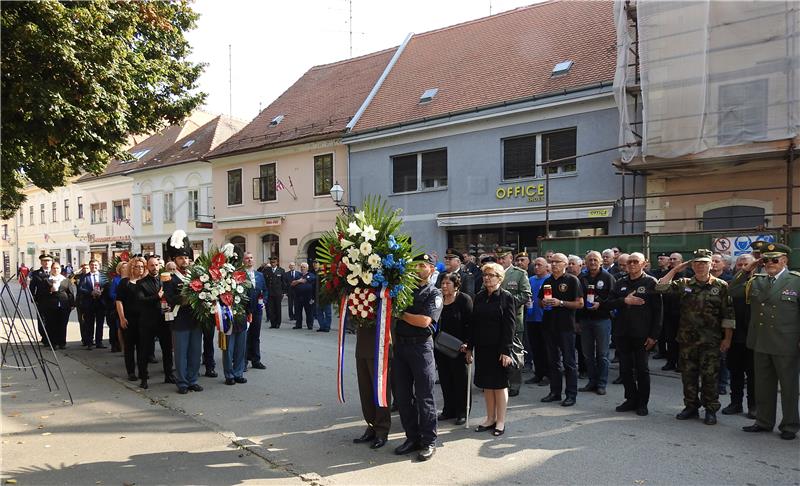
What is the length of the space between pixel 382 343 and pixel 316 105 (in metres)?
22.3

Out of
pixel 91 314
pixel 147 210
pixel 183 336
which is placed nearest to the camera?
pixel 183 336

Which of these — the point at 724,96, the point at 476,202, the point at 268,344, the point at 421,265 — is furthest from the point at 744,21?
the point at 268,344

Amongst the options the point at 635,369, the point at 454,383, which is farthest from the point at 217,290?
the point at 635,369

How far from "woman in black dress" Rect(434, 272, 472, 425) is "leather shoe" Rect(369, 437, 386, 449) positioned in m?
1.06

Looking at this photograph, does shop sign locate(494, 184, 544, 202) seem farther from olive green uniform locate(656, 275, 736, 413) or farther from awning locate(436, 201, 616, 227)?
olive green uniform locate(656, 275, 736, 413)

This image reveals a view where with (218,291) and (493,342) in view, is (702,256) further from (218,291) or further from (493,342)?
(218,291)

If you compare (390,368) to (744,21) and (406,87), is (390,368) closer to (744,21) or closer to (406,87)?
(744,21)

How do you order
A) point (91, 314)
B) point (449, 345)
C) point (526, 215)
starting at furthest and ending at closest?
point (526, 215) < point (91, 314) < point (449, 345)

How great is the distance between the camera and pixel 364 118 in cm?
2322

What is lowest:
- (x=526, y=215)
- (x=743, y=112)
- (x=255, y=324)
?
(x=255, y=324)

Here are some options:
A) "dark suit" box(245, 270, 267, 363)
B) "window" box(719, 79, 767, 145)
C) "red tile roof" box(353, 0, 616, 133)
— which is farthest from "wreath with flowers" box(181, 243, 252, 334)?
"red tile roof" box(353, 0, 616, 133)

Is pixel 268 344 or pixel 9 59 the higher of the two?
pixel 9 59

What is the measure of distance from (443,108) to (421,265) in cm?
1578

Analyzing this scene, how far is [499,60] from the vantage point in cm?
2111
